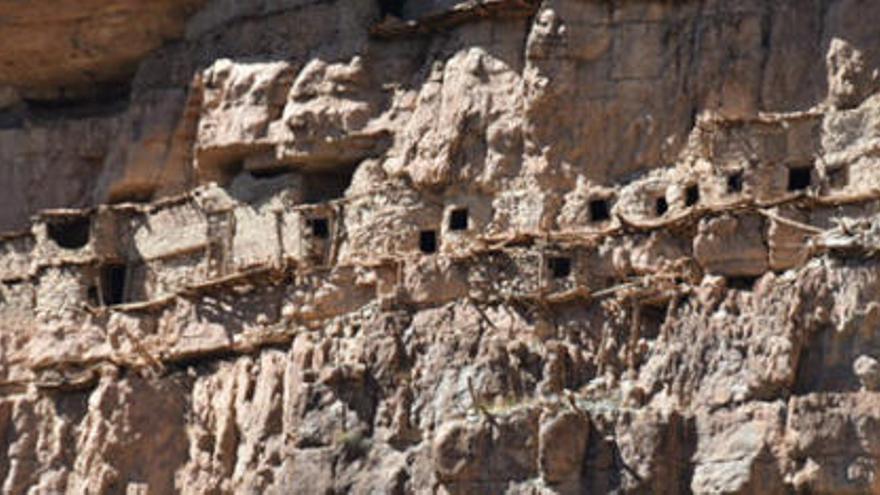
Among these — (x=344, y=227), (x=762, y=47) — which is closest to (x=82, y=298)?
(x=344, y=227)

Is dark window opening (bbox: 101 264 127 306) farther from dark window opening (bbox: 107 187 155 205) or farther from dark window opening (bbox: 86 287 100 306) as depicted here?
dark window opening (bbox: 107 187 155 205)

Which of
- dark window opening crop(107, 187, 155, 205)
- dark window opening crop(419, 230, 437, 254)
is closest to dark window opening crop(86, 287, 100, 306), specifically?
dark window opening crop(107, 187, 155, 205)

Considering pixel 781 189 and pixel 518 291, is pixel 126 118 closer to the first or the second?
pixel 518 291

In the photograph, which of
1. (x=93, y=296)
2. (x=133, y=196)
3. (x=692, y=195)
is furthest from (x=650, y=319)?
(x=133, y=196)

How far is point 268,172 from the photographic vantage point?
3894 cm

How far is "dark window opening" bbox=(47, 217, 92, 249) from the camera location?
40.5 m

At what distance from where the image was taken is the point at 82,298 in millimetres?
39781

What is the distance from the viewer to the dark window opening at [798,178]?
116 ft

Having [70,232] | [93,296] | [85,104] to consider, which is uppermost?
[85,104]

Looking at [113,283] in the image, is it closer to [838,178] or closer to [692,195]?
[692,195]

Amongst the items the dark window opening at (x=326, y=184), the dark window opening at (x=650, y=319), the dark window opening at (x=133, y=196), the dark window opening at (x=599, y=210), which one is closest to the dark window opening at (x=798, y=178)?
the dark window opening at (x=650, y=319)

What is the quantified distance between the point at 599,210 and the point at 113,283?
7.35m

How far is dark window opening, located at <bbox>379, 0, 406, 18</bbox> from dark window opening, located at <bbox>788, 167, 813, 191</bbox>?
630cm

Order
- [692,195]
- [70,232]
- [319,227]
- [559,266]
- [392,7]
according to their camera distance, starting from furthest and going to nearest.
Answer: [70,232] → [392,7] → [319,227] → [559,266] → [692,195]
